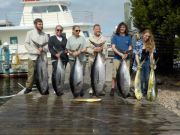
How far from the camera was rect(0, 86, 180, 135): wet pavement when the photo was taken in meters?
7.48

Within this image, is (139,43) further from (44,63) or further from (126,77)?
(44,63)

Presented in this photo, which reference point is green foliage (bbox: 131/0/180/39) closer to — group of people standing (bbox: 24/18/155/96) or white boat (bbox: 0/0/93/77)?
group of people standing (bbox: 24/18/155/96)

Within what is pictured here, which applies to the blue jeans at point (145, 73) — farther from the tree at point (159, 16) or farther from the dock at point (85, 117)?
the tree at point (159, 16)

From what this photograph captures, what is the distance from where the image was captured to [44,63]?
11.4 m

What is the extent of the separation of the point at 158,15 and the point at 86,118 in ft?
20.9

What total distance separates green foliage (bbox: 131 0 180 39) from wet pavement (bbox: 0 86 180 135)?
3205 mm

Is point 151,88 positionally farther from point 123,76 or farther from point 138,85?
point 123,76

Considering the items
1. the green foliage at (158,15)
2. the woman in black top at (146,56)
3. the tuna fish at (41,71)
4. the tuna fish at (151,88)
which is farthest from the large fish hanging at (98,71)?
the green foliage at (158,15)

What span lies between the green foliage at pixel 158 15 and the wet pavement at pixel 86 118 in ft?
10.5

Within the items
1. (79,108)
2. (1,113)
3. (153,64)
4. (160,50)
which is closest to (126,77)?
(153,64)

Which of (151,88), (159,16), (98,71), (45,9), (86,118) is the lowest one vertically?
(86,118)

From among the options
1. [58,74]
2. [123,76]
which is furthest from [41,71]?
[123,76]

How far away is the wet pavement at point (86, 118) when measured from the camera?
24.6 feet

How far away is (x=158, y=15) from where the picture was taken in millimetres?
14141
